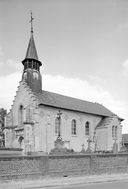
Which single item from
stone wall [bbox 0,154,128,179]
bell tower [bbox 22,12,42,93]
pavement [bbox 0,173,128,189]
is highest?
bell tower [bbox 22,12,42,93]

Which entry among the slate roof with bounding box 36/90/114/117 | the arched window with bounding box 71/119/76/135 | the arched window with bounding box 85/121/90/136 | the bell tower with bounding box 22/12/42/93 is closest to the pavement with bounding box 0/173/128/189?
the slate roof with bounding box 36/90/114/117

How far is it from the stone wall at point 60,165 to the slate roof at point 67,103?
16.3 m

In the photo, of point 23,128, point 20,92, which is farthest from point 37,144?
point 20,92

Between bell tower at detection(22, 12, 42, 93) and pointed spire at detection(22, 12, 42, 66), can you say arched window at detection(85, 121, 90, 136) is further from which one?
pointed spire at detection(22, 12, 42, 66)

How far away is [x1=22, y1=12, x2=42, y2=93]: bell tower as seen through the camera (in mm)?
32312

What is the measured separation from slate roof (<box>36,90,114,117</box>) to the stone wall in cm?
1634

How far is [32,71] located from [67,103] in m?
7.93

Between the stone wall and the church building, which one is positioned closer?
the stone wall

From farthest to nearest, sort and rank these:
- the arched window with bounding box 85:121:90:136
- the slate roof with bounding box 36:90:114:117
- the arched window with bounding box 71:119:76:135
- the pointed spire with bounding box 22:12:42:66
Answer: the arched window with bounding box 85:121:90:136, the arched window with bounding box 71:119:76:135, the pointed spire with bounding box 22:12:42:66, the slate roof with bounding box 36:90:114:117

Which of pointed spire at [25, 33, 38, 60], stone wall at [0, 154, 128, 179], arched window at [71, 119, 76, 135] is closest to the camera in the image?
stone wall at [0, 154, 128, 179]

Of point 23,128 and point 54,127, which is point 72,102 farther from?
point 23,128

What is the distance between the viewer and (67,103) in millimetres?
35312

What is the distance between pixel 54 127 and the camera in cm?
3134

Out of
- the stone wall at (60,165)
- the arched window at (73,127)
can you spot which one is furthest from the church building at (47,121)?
the stone wall at (60,165)
